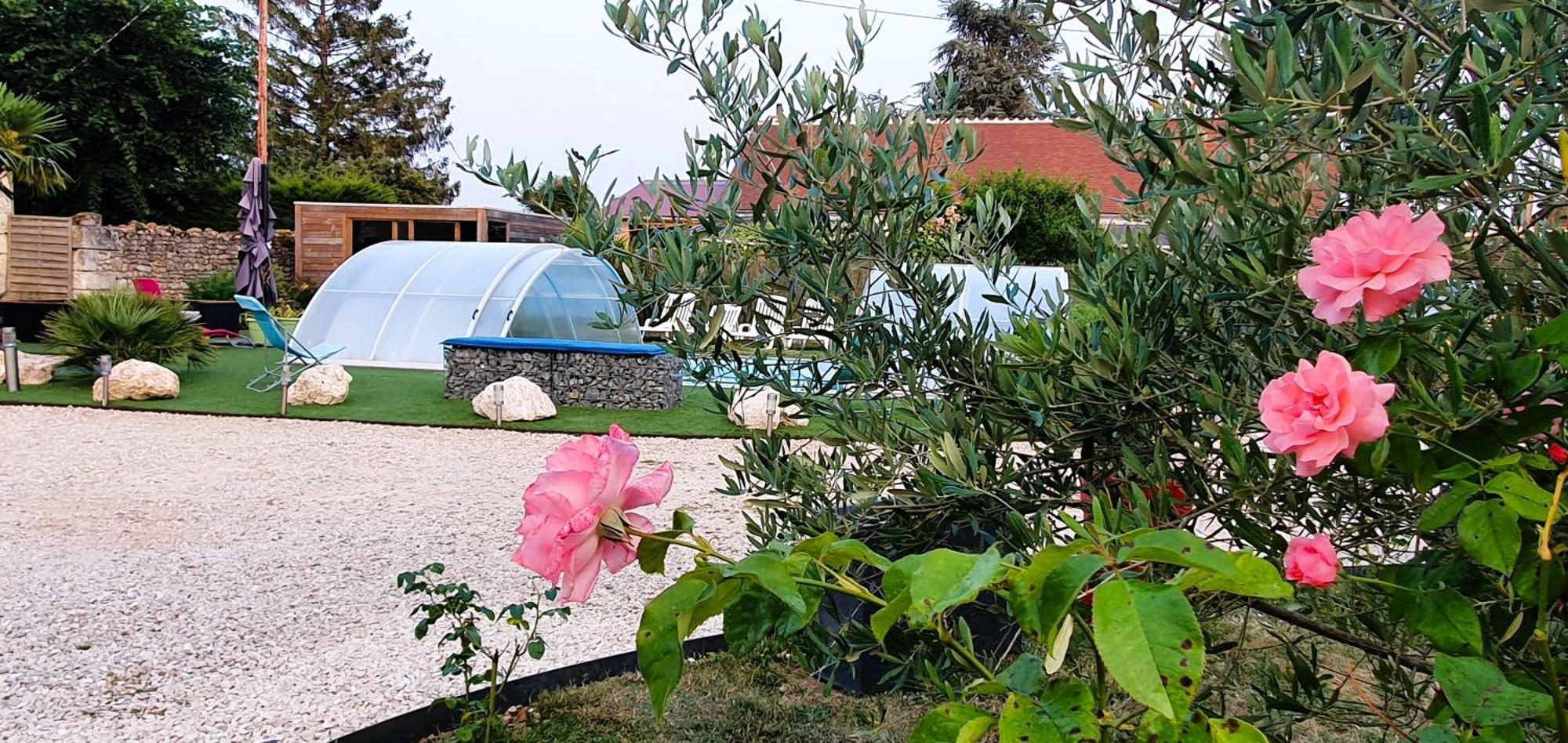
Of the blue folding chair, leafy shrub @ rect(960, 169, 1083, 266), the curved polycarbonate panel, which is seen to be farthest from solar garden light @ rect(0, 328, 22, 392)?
leafy shrub @ rect(960, 169, 1083, 266)

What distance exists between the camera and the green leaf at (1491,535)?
0.86 meters

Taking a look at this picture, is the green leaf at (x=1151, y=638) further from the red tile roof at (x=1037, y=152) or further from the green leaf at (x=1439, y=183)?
the red tile roof at (x=1037, y=152)

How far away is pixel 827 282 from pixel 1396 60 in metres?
0.89

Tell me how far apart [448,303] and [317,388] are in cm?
294

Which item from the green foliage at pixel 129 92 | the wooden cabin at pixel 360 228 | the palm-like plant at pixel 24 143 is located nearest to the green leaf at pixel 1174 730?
the palm-like plant at pixel 24 143

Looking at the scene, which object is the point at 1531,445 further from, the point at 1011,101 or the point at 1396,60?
the point at 1011,101

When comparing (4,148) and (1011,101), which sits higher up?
(1011,101)

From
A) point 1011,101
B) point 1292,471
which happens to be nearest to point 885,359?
point 1292,471

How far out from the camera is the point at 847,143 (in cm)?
192

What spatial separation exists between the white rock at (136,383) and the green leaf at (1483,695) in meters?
12.0

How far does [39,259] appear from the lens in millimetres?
18500

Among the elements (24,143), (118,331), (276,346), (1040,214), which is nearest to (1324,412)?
(276,346)

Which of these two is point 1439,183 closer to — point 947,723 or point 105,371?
point 947,723

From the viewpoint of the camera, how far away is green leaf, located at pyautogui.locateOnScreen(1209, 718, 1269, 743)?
74 cm
